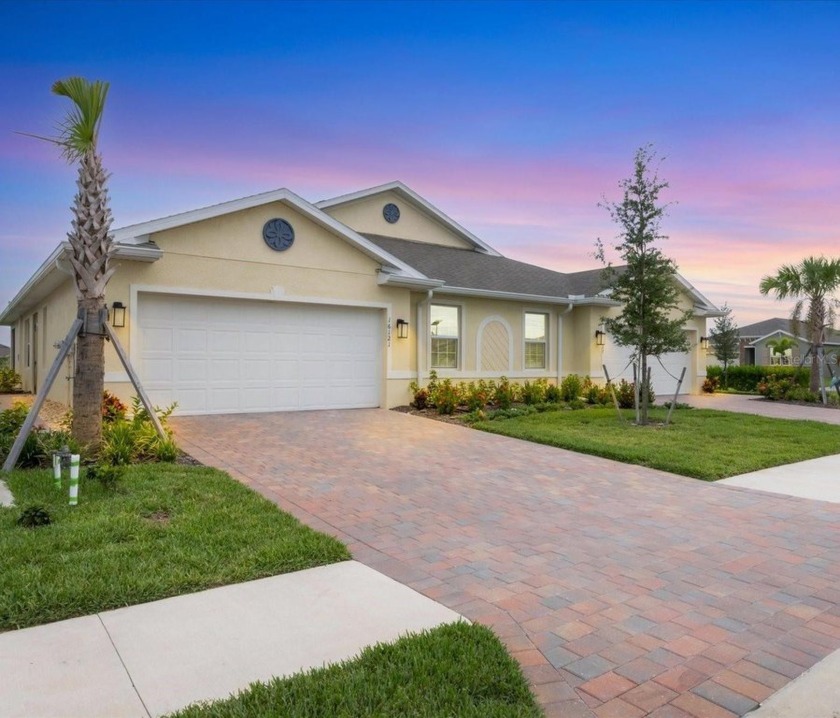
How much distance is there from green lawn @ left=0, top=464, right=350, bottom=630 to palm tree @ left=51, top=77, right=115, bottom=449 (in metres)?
1.52

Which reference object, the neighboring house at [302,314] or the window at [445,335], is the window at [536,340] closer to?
the neighboring house at [302,314]

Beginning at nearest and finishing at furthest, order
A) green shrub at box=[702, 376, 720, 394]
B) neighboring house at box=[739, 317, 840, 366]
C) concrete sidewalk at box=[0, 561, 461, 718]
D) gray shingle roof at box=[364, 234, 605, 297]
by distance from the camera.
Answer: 1. concrete sidewalk at box=[0, 561, 461, 718]
2. gray shingle roof at box=[364, 234, 605, 297]
3. green shrub at box=[702, 376, 720, 394]
4. neighboring house at box=[739, 317, 840, 366]

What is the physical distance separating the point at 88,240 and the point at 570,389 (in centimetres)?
1244

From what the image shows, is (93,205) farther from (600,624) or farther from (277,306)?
(600,624)

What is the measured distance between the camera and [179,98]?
13.3 m

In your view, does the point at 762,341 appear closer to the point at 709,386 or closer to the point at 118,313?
the point at 709,386

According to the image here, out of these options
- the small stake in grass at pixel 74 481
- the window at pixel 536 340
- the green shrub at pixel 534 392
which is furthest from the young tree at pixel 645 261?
the small stake in grass at pixel 74 481

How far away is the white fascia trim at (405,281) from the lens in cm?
1352

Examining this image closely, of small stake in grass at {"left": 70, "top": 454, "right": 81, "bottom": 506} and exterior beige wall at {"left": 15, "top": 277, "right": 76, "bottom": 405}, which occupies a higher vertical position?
exterior beige wall at {"left": 15, "top": 277, "right": 76, "bottom": 405}

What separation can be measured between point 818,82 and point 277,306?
12.1 meters

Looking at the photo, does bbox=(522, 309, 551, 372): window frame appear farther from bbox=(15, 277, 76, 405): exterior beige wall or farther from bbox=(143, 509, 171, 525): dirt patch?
bbox=(143, 509, 171, 525): dirt patch

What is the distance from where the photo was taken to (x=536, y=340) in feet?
57.3

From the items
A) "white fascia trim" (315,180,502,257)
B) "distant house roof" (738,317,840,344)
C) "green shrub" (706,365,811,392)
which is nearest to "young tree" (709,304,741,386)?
"green shrub" (706,365,811,392)

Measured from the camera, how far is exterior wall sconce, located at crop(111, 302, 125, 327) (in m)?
10.5
